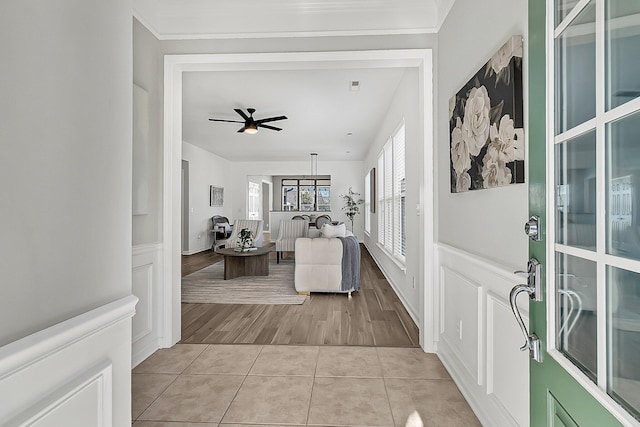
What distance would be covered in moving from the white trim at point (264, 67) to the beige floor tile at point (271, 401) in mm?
1043

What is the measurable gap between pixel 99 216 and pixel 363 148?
25.5 feet

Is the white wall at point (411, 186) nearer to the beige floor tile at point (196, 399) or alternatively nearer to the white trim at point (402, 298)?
the white trim at point (402, 298)

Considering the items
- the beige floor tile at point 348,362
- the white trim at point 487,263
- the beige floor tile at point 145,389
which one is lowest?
the beige floor tile at point 145,389

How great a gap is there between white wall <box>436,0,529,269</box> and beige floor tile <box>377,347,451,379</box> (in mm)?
895

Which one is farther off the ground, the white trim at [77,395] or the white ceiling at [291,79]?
the white ceiling at [291,79]

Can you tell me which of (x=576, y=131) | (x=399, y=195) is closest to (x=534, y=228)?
(x=576, y=131)

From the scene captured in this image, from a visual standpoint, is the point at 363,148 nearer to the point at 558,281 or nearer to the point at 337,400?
the point at 337,400

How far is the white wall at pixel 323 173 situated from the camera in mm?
10422

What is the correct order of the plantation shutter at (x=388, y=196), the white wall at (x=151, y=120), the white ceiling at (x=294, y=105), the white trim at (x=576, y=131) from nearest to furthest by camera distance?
the white trim at (x=576, y=131) < the white wall at (x=151, y=120) < the white ceiling at (x=294, y=105) < the plantation shutter at (x=388, y=196)

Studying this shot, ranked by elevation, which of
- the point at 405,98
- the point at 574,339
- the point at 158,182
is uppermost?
the point at 405,98

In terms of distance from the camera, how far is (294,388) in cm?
214

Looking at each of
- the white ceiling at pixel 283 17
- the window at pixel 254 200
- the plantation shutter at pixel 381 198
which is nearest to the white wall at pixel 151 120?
the white ceiling at pixel 283 17

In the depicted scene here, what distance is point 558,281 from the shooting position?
89 cm

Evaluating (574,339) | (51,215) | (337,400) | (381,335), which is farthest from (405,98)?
(51,215)
